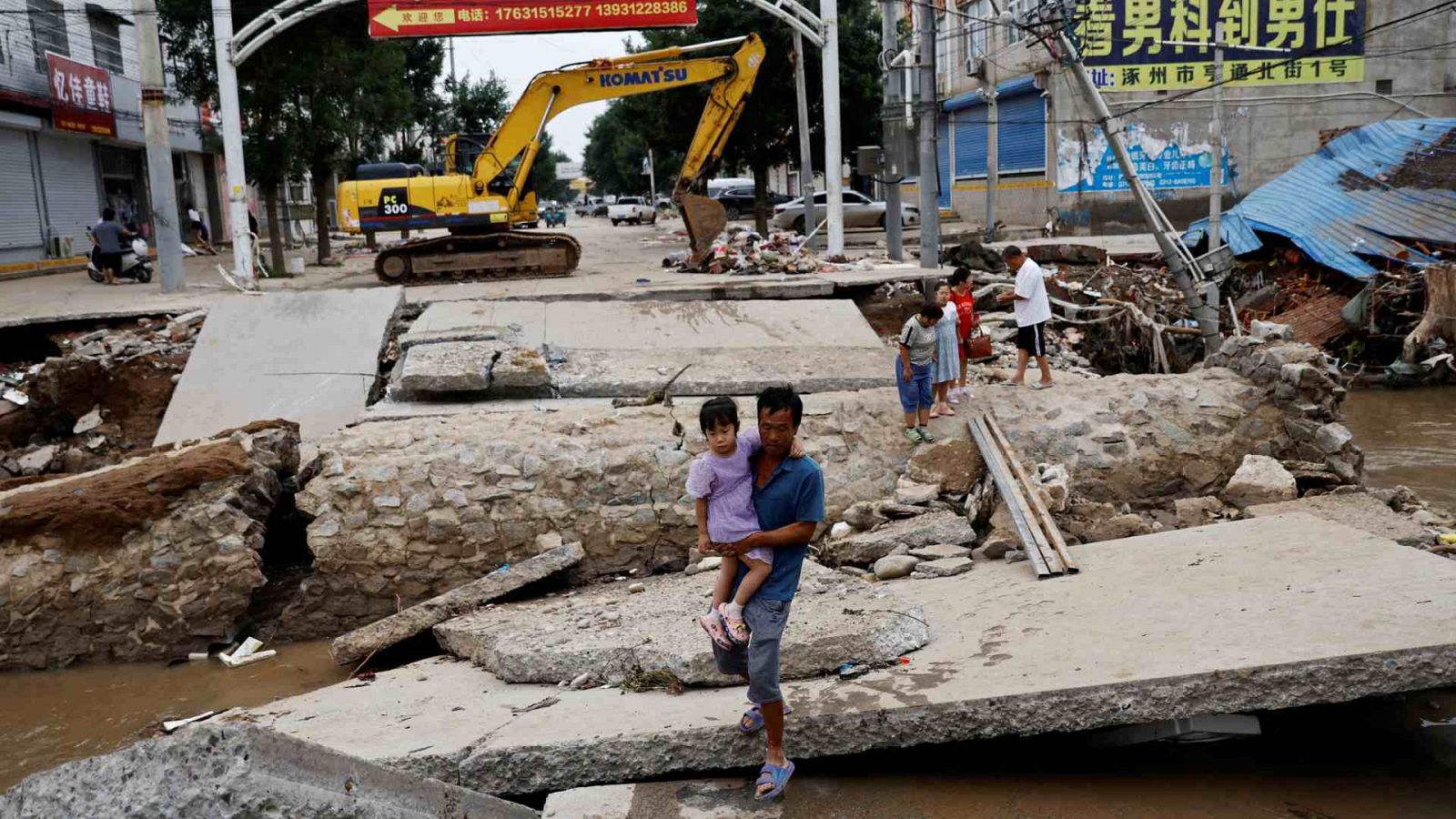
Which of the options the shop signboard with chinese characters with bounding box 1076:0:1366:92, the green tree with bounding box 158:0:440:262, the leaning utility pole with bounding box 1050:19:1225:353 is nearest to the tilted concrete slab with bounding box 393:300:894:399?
the leaning utility pole with bounding box 1050:19:1225:353

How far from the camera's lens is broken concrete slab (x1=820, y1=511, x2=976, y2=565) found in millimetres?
6883

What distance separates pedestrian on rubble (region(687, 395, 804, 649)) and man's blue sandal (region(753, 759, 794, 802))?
0.46m

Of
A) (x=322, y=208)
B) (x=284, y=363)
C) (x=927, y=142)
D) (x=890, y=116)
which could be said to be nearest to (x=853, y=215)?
(x=322, y=208)

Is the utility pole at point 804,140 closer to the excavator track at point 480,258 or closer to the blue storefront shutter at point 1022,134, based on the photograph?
the excavator track at point 480,258

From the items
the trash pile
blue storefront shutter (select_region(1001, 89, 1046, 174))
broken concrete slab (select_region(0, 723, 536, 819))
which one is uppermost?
blue storefront shutter (select_region(1001, 89, 1046, 174))

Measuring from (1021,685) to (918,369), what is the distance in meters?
3.91

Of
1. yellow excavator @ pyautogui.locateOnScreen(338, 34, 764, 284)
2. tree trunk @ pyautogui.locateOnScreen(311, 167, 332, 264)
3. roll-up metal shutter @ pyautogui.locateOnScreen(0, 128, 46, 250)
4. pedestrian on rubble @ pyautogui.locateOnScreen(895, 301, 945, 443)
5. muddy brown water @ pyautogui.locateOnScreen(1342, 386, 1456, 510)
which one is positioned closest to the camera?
pedestrian on rubble @ pyautogui.locateOnScreen(895, 301, 945, 443)

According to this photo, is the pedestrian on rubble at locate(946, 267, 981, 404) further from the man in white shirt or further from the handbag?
the man in white shirt

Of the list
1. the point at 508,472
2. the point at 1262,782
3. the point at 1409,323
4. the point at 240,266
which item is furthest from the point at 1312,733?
the point at 240,266

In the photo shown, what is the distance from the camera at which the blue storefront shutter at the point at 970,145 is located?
34844mm

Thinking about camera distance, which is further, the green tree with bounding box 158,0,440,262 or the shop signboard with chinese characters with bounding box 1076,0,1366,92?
the shop signboard with chinese characters with bounding box 1076,0,1366,92

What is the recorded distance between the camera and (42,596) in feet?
23.0

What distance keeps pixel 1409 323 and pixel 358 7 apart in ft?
60.1

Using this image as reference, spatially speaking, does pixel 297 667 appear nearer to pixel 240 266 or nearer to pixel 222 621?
pixel 222 621
